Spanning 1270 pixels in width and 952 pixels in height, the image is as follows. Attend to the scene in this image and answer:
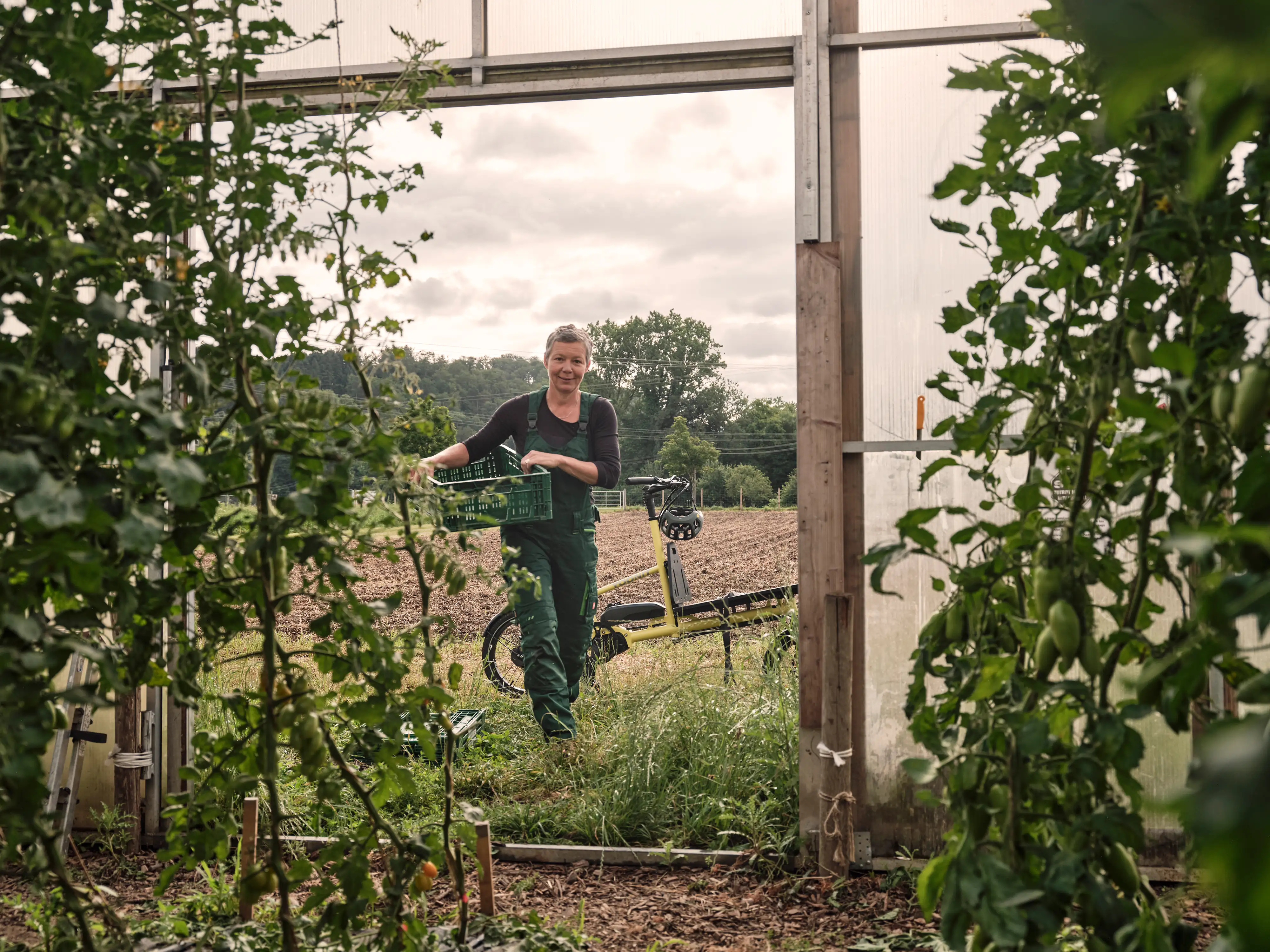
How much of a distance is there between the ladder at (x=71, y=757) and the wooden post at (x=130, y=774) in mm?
81

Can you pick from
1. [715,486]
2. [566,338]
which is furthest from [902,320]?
[715,486]

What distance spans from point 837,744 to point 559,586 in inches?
79.2

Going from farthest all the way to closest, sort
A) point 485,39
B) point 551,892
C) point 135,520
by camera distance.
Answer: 1. point 485,39
2. point 551,892
3. point 135,520

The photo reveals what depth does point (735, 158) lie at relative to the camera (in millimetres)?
11102

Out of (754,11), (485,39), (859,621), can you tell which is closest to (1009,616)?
(859,621)

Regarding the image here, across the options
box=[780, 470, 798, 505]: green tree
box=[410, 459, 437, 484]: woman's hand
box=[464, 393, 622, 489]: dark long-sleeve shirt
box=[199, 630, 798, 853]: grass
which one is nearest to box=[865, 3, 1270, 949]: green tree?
box=[410, 459, 437, 484]: woman's hand

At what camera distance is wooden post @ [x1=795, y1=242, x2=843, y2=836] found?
2619 millimetres

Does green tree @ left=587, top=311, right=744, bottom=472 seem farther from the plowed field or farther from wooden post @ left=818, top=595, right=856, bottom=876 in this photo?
wooden post @ left=818, top=595, right=856, bottom=876

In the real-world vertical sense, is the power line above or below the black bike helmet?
above

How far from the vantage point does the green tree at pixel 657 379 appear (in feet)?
38.3

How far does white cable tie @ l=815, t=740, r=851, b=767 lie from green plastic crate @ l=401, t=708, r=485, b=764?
158cm

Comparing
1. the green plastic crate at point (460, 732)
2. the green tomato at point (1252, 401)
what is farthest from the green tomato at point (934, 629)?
the green plastic crate at point (460, 732)

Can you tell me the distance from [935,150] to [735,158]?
8.88 metres

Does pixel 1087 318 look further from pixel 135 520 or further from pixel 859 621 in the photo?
pixel 859 621
